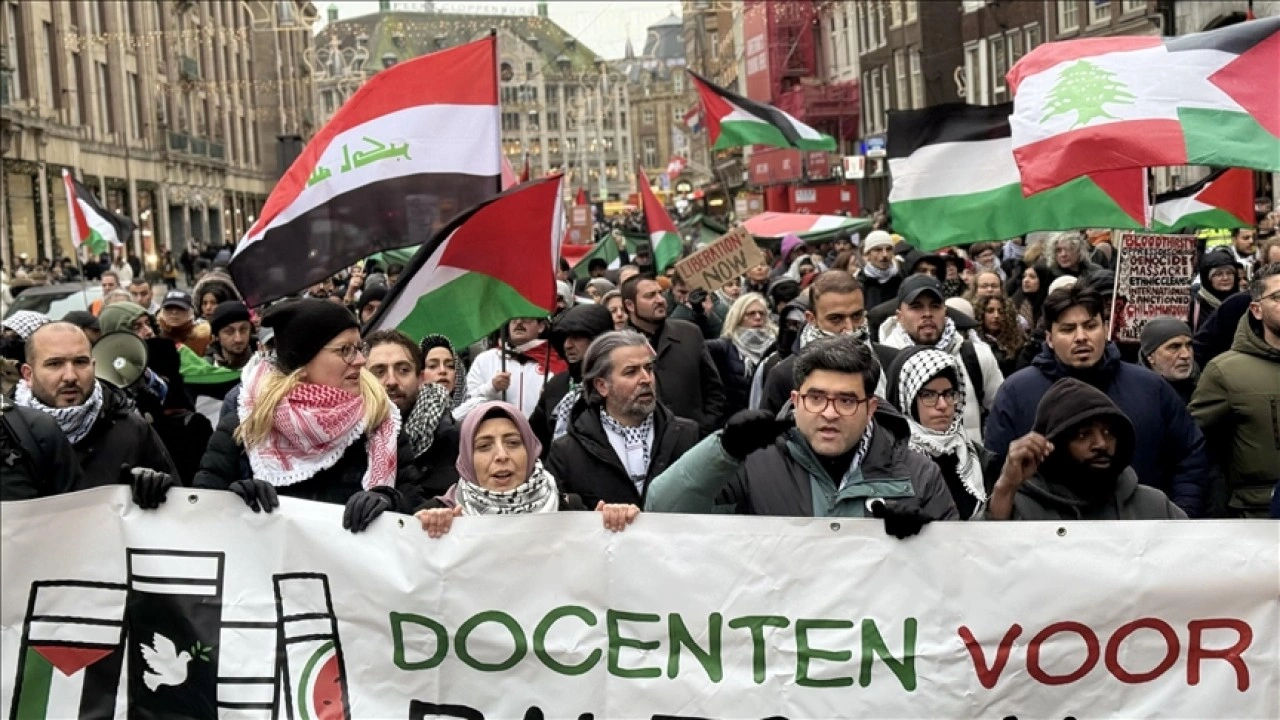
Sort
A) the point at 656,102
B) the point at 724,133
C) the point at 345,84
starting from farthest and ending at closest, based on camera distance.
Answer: the point at 656,102
the point at 345,84
the point at 724,133

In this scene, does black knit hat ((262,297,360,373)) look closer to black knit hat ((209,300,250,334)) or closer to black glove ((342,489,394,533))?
black glove ((342,489,394,533))

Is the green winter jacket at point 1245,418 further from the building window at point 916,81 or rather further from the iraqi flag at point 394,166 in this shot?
the building window at point 916,81

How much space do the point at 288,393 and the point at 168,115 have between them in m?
55.2

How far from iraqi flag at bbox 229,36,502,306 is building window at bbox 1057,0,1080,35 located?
1086 inches

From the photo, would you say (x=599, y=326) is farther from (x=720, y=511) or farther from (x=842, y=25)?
(x=842, y=25)

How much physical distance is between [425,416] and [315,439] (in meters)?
0.95

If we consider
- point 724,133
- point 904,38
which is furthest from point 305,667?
point 904,38

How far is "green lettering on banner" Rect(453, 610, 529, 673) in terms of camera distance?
4.70m

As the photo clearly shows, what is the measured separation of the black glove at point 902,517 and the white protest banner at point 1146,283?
4.62 meters

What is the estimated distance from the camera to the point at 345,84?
115 m

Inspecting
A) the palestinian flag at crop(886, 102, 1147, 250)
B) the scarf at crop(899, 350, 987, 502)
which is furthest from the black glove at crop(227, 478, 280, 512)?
A: the palestinian flag at crop(886, 102, 1147, 250)

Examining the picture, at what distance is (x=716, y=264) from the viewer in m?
12.8

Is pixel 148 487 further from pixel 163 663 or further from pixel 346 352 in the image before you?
pixel 346 352

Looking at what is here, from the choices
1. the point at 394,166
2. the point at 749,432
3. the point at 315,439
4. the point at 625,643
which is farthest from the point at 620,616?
the point at 394,166
